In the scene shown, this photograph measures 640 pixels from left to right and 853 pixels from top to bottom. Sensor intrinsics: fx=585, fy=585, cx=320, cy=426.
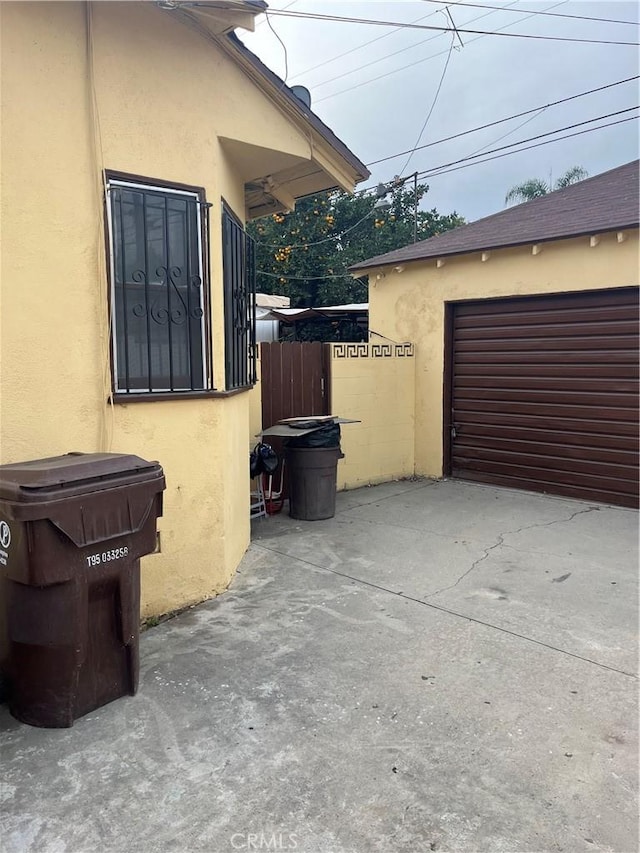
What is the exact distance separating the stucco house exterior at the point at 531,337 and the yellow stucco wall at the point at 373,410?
0.91 feet

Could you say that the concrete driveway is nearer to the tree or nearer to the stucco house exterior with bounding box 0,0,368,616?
the stucco house exterior with bounding box 0,0,368,616

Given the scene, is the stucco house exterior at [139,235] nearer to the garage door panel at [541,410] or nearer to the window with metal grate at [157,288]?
the window with metal grate at [157,288]

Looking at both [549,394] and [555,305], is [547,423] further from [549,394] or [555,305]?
[555,305]

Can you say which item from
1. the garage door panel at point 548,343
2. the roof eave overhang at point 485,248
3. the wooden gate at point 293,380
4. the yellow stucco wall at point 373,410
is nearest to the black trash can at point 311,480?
the wooden gate at point 293,380

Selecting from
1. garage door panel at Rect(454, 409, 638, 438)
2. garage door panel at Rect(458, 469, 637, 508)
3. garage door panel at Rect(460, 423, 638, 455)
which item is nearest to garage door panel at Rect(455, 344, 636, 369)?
garage door panel at Rect(454, 409, 638, 438)

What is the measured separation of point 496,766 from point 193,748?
135cm

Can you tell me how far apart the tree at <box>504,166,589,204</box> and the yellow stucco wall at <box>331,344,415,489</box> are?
11.7 meters

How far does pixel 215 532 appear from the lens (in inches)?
171

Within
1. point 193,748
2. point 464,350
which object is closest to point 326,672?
point 193,748

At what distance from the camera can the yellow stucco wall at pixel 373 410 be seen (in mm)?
7871

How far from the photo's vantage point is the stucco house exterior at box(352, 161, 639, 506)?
6918 millimetres

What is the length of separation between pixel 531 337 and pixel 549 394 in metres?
0.79

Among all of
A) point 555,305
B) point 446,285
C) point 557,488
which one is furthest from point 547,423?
point 446,285

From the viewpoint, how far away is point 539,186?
17484 millimetres
